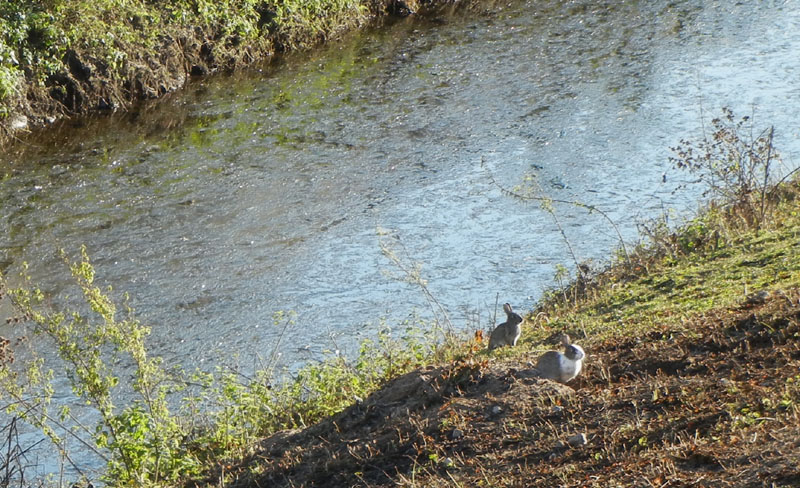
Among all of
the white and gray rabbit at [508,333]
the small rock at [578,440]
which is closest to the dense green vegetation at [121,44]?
the white and gray rabbit at [508,333]

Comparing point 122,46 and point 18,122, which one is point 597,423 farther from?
point 122,46

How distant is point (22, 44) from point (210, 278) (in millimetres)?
7108

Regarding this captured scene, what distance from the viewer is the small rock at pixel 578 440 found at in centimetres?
451

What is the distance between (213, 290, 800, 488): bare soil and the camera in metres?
4.12

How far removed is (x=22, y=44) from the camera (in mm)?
15125

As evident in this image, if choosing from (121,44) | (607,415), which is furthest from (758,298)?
(121,44)

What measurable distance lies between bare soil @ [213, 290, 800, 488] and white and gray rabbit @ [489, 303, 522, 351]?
3.04 feet

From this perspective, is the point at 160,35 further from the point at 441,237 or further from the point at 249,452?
the point at 249,452

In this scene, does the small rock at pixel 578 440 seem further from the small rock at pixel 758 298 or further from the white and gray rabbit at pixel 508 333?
the white and gray rabbit at pixel 508 333

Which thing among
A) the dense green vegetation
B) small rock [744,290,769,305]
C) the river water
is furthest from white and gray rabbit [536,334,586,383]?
the dense green vegetation

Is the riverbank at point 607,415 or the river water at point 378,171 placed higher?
the riverbank at point 607,415

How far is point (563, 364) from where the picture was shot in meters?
5.14

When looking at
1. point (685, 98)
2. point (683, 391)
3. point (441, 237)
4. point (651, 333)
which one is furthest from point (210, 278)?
point (685, 98)

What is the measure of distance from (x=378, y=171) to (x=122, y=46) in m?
5.78
